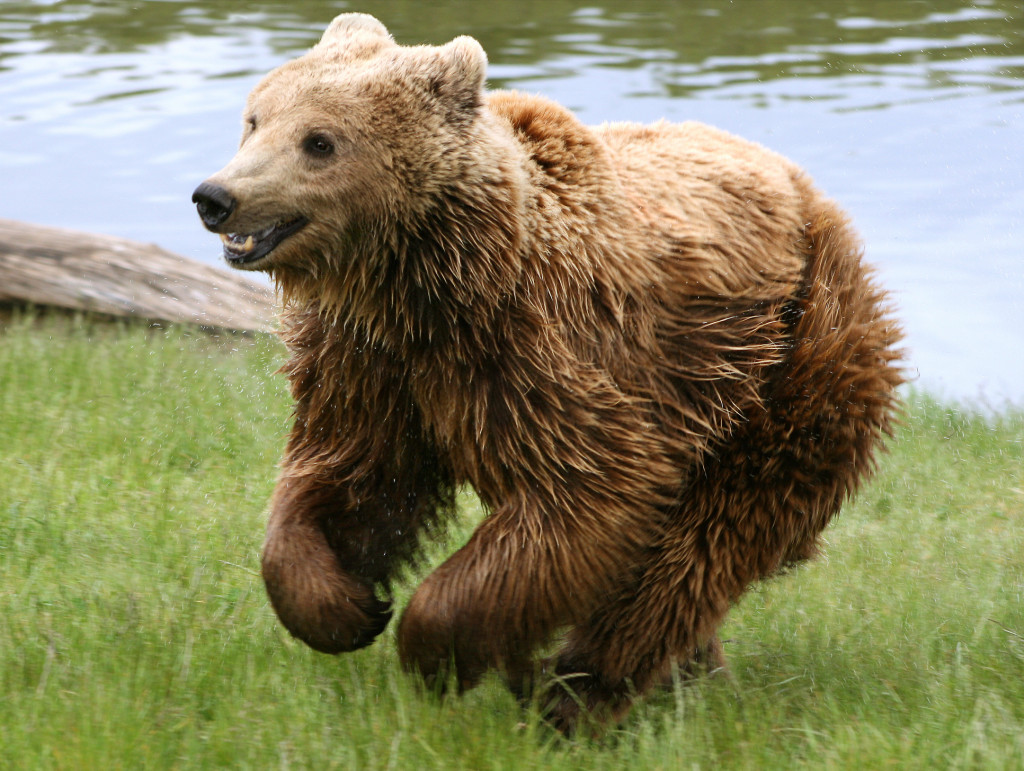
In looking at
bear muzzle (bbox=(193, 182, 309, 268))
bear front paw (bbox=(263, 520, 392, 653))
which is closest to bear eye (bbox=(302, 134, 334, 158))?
bear muzzle (bbox=(193, 182, 309, 268))

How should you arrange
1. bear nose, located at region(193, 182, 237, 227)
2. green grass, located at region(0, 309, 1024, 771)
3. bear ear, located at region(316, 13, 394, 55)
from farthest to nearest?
bear ear, located at region(316, 13, 394, 55) → green grass, located at region(0, 309, 1024, 771) → bear nose, located at region(193, 182, 237, 227)

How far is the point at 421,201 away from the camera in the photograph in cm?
393

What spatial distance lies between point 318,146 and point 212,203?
380 millimetres

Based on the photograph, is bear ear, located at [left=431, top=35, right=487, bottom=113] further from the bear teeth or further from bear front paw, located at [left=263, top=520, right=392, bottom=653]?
bear front paw, located at [left=263, top=520, right=392, bottom=653]

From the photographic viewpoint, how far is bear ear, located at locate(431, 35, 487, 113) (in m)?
3.97

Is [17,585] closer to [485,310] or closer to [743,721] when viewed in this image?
[485,310]

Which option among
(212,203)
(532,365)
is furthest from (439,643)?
(212,203)

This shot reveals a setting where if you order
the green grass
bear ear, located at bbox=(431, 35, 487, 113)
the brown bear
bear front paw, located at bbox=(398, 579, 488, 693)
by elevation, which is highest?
bear ear, located at bbox=(431, 35, 487, 113)

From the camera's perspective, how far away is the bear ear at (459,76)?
3.97 metres

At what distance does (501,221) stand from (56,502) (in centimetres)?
286

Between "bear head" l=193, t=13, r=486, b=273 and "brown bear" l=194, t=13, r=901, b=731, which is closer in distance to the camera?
"bear head" l=193, t=13, r=486, b=273

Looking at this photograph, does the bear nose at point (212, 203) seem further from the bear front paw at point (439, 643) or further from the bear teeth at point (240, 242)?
the bear front paw at point (439, 643)

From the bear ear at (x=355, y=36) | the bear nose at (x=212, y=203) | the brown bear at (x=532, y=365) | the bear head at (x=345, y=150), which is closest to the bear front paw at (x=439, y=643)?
the brown bear at (x=532, y=365)

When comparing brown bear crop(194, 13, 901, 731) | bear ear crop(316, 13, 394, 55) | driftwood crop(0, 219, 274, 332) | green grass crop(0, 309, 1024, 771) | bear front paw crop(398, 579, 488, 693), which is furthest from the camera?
driftwood crop(0, 219, 274, 332)
